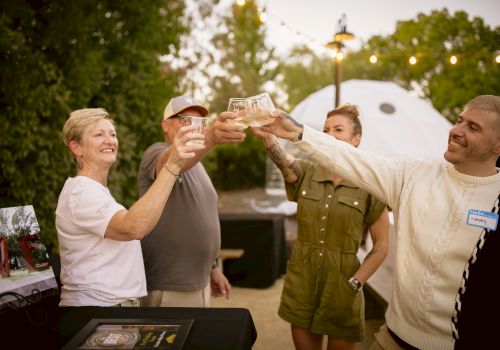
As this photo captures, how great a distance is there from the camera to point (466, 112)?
161cm

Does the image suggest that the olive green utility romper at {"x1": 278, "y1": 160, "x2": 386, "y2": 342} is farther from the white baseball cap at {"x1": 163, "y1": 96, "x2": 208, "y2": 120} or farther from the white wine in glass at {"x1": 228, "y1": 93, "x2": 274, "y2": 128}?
the white baseball cap at {"x1": 163, "y1": 96, "x2": 208, "y2": 120}

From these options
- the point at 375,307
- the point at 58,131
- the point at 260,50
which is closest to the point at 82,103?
the point at 58,131

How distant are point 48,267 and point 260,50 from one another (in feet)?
75.8

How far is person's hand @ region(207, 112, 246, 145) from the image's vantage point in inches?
72.4

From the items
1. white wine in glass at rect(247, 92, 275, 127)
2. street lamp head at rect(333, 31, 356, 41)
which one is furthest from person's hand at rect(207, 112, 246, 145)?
street lamp head at rect(333, 31, 356, 41)

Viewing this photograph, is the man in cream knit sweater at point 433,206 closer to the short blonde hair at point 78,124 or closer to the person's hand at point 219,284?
the short blonde hair at point 78,124

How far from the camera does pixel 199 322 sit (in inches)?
56.7

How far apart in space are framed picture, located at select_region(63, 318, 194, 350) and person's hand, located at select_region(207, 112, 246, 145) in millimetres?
923

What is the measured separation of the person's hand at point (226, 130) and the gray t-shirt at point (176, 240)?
0.51 meters

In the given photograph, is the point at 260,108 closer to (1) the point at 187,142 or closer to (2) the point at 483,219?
(1) the point at 187,142

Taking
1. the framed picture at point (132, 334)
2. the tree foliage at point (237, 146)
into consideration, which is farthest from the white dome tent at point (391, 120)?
the tree foliage at point (237, 146)

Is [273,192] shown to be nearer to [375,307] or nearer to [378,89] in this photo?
[378,89]

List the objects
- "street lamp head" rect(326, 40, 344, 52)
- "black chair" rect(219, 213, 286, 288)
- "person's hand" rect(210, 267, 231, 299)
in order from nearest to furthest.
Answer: "person's hand" rect(210, 267, 231, 299)
"black chair" rect(219, 213, 286, 288)
"street lamp head" rect(326, 40, 344, 52)

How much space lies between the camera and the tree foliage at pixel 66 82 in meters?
4.13
